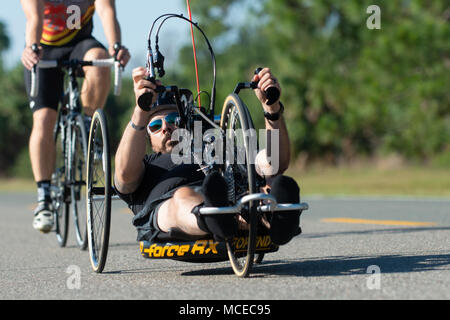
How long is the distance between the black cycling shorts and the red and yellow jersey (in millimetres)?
62

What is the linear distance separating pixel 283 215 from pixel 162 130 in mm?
1121

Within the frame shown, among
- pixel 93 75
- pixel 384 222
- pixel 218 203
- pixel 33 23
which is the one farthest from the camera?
pixel 384 222

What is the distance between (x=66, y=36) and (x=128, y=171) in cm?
239

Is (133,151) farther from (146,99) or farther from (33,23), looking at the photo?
(33,23)

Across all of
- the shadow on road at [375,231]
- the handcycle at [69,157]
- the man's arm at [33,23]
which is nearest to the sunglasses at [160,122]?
the handcycle at [69,157]

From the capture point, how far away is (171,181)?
4414 mm

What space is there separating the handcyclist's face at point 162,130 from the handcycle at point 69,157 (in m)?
1.57

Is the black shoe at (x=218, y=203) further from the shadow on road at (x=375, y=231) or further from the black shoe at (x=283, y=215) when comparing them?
the shadow on road at (x=375, y=231)

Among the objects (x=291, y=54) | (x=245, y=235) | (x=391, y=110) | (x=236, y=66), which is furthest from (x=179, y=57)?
(x=245, y=235)

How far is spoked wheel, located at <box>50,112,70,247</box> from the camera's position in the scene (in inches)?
257

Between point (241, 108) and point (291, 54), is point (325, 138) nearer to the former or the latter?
point (291, 54)

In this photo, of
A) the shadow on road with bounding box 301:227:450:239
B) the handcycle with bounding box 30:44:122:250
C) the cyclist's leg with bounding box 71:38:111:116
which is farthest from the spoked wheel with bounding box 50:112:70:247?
the shadow on road with bounding box 301:227:450:239

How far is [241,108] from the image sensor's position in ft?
13.0

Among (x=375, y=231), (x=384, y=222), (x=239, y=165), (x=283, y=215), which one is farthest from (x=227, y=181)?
(x=384, y=222)
